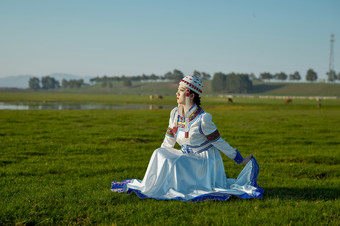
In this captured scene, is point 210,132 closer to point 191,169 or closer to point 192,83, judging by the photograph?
point 191,169

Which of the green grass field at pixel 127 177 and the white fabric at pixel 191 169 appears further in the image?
the white fabric at pixel 191 169

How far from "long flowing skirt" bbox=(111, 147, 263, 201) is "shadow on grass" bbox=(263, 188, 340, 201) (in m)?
0.69

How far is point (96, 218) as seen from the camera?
6.32m

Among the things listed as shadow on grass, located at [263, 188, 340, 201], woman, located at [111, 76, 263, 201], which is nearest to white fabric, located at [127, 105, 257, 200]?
woman, located at [111, 76, 263, 201]

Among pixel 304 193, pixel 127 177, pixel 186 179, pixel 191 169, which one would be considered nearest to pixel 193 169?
pixel 191 169

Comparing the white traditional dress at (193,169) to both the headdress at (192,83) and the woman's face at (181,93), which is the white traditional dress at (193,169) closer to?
the woman's face at (181,93)

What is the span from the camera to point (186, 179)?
734 cm

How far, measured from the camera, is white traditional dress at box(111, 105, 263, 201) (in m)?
7.25

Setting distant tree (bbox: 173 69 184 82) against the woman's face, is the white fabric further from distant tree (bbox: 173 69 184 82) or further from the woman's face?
distant tree (bbox: 173 69 184 82)

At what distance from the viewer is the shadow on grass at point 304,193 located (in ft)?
25.9

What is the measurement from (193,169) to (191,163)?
0.45 feet

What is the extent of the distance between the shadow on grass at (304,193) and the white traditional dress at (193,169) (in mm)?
623

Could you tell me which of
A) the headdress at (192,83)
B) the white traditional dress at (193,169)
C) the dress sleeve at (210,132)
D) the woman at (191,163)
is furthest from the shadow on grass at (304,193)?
the headdress at (192,83)

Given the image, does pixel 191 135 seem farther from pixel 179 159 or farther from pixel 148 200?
pixel 148 200
